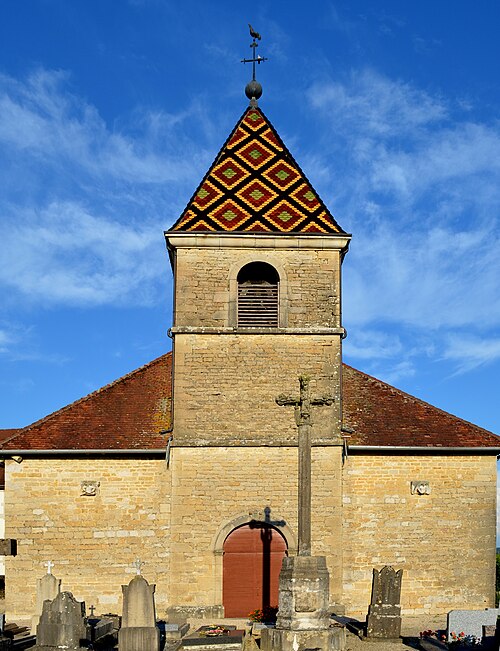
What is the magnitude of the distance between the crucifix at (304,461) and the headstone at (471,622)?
2.65 meters

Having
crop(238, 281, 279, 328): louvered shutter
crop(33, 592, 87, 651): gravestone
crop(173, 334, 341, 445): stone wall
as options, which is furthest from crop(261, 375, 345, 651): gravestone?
crop(238, 281, 279, 328): louvered shutter

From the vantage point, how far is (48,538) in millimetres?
15156

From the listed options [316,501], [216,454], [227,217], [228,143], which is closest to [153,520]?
[216,454]

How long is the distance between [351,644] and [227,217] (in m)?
8.24

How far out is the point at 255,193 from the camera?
17.0 meters

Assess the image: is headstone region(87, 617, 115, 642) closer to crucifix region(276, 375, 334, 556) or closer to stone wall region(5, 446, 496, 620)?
stone wall region(5, 446, 496, 620)

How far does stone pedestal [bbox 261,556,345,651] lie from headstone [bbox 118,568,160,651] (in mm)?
1491

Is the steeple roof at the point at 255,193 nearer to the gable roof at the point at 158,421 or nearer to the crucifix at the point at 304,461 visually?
the gable roof at the point at 158,421

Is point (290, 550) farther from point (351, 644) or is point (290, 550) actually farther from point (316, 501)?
point (351, 644)

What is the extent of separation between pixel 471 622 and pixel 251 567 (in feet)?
14.1

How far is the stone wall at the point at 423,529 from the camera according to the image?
15219 mm

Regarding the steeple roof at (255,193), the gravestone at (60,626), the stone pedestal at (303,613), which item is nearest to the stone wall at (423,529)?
the stone pedestal at (303,613)

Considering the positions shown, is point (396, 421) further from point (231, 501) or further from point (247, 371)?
point (231, 501)

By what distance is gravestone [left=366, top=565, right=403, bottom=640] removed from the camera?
1258 centimetres
